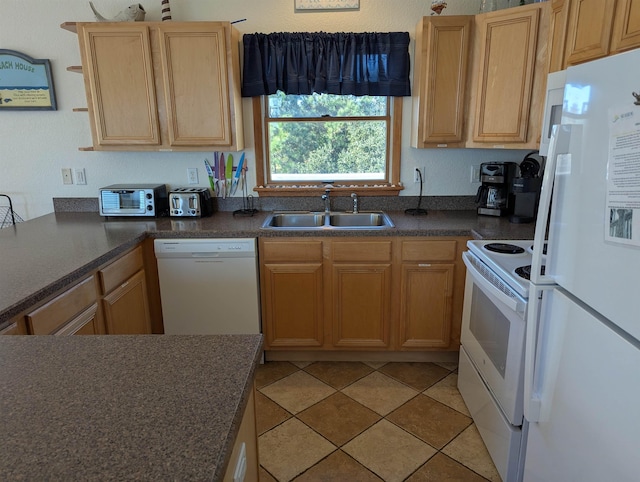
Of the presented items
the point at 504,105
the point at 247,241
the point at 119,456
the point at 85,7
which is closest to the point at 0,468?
the point at 119,456

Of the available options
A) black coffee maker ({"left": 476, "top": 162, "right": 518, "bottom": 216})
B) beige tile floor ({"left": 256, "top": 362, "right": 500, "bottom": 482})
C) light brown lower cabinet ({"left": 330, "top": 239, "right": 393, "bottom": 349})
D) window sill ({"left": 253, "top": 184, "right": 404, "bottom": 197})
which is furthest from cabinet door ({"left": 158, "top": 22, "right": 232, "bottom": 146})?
black coffee maker ({"left": 476, "top": 162, "right": 518, "bottom": 216})

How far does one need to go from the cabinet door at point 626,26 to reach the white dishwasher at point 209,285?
1914 mm

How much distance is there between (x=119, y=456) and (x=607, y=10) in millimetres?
2176

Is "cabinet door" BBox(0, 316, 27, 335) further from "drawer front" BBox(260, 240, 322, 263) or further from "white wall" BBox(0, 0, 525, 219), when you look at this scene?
"white wall" BBox(0, 0, 525, 219)

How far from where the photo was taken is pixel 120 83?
8.49 feet

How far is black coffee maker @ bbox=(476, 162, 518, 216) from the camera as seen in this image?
2.68 meters

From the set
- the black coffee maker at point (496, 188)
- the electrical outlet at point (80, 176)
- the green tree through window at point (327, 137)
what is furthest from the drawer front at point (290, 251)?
the electrical outlet at point (80, 176)

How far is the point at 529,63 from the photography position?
232cm

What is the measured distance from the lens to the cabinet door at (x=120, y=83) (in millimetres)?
2523

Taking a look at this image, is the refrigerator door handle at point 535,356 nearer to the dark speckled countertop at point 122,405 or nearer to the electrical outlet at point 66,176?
the dark speckled countertop at point 122,405

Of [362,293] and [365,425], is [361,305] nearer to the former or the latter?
[362,293]

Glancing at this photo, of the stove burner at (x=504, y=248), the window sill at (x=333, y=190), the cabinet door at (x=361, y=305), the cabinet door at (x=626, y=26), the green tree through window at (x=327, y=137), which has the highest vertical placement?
the cabinet door at (x=626, y=26)

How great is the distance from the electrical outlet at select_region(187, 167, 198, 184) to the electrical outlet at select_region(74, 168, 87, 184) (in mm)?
739

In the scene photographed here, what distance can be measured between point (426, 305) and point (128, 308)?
1.70 m
